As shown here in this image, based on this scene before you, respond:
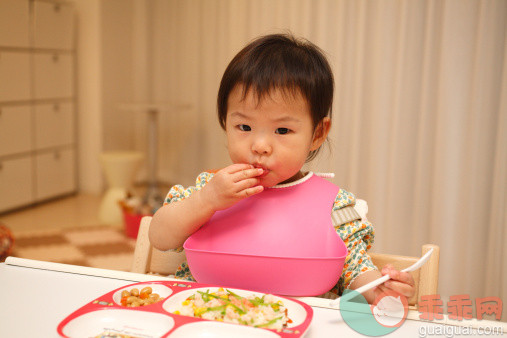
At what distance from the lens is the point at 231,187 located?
2.58 feet

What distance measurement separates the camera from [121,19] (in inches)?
153

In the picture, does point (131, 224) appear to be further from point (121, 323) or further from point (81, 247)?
point (121, 323)

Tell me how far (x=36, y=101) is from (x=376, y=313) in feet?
10.7

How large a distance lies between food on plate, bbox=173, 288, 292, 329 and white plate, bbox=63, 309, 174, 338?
0.03 m

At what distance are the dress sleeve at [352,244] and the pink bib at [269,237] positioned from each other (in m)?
0.07

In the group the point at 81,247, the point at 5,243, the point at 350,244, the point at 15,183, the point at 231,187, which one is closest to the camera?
the point at 231,187

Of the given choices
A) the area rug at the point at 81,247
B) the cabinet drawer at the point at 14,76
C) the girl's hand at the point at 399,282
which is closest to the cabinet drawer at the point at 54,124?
the cabinet drawer at the point at 14,76

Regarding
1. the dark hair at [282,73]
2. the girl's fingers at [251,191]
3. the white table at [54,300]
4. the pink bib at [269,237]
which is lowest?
the white table at [54,300]

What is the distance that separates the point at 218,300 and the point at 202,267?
131 mm

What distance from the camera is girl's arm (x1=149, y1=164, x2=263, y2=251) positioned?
0.79 meters

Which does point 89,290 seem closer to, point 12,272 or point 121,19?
point 12,272

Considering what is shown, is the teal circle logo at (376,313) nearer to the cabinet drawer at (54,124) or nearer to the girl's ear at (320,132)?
the girl's ear at (320,132)

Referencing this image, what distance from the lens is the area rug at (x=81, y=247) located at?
2.44 metres

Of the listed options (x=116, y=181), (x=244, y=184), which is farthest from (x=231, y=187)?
(x=116, y=181)
